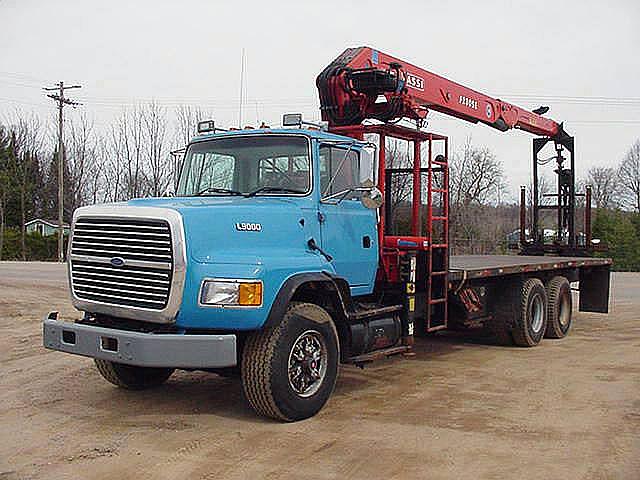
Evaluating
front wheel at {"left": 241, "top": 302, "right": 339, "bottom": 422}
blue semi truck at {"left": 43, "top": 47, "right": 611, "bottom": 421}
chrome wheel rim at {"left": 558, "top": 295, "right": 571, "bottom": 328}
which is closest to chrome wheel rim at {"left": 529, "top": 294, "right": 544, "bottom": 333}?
chrome wheel rim at {"left": 558, "top": 295, "right": 571, "bottom": 328}

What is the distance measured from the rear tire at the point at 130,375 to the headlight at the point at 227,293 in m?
1.94

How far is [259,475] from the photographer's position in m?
5.19

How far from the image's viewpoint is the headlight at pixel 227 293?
5992 mm

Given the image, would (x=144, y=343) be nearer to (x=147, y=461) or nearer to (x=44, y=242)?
(x=147, y=461)

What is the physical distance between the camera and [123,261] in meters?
6.32

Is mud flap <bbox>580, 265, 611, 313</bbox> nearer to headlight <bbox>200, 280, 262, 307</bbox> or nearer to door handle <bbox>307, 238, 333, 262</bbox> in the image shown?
door handle <bbox>307, 238, 333, 262</bbox>

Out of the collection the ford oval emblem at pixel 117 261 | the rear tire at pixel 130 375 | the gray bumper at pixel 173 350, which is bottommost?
the rear tire at pixel 130 375

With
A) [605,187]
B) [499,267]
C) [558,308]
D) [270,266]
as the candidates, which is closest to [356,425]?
[270,266]

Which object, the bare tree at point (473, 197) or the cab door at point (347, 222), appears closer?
the cab door at point (347, 222)

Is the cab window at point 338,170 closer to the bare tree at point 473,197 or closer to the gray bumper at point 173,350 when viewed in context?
the gray bumper at point 173,350

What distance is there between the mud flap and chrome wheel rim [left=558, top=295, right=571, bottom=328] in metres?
1.40

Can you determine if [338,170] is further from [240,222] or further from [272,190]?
[240,222]

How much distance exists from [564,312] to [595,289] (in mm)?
1913

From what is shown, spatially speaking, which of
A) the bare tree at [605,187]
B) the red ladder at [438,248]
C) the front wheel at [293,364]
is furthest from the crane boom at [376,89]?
the bare tree at [605,187]
